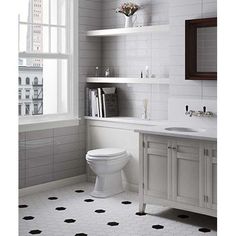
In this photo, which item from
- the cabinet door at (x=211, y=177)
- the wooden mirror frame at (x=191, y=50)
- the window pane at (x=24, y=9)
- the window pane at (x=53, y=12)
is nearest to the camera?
the cabinet door at (x=211, y=177)

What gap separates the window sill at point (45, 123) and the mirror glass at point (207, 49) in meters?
1.69

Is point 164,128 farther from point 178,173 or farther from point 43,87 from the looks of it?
point 43,87

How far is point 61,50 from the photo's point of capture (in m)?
5.12

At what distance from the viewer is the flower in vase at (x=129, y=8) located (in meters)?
4.84

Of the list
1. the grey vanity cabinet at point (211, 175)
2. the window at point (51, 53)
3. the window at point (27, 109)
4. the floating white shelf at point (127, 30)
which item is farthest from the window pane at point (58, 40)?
the grey vanity cabinet at point (211, 175)

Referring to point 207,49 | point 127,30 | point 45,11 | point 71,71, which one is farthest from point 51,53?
point 207,49

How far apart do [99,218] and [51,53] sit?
2057 millimetres

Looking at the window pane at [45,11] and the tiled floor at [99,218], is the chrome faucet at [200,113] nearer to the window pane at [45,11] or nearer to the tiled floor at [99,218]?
the tiled floor at [99,218]

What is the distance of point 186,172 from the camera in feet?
12.1

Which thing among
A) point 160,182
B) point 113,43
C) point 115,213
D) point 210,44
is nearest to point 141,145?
point 160,182

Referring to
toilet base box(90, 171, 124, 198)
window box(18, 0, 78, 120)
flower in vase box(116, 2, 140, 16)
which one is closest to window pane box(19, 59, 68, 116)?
window box(18, 0, 78, 120)

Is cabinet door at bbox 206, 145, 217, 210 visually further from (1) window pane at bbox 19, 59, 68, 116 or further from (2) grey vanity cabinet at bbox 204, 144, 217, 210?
(1) window pane at bbox 19, 59, 68, 116

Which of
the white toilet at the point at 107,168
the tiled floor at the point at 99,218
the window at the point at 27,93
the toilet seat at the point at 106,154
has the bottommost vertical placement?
the tiled floor at the point at 99,218
